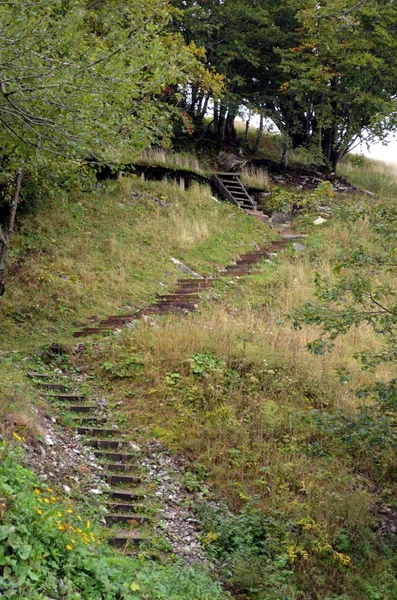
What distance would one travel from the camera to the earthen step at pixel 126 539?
5719mm

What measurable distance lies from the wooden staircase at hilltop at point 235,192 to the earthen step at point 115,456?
42.6ft

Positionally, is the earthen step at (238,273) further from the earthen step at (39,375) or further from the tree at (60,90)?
the earthen step at (39,375)

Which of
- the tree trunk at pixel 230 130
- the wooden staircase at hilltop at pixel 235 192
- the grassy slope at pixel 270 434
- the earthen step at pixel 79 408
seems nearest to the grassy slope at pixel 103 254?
the earthen step at pixel 79 408

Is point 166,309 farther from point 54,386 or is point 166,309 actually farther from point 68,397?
point 68,397

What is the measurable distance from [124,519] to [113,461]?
1.23m

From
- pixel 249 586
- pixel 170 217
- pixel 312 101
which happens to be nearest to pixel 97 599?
pixel 249 586

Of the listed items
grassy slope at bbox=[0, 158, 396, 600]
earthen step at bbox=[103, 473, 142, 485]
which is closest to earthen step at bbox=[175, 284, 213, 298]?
grassy slope at bbox=[0, 158, 396, 600]

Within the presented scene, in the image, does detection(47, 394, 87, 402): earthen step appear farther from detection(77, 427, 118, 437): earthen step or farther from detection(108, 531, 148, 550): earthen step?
detection(108, 531, 148, 550): earthen step

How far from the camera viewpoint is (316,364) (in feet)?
31.4

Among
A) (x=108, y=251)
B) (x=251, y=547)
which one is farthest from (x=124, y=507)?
(x=108, y=251)

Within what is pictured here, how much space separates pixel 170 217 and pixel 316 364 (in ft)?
28.5

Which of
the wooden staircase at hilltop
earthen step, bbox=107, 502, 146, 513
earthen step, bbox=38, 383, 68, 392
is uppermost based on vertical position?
the wooden staircase at hilltop

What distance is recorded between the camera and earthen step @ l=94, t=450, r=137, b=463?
7.43 metres

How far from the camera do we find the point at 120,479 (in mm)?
7027
